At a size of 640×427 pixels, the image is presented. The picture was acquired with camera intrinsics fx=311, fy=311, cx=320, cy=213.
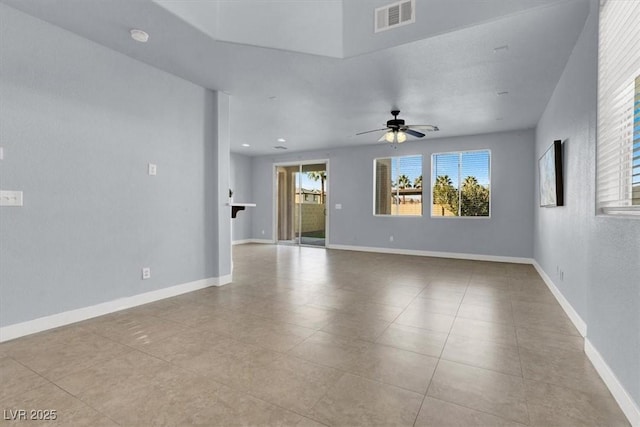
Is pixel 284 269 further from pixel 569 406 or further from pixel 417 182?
pixel 569 406

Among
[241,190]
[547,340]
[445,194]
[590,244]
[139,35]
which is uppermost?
[139,35]

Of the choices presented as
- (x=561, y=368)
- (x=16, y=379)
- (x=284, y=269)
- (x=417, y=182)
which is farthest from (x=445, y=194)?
(x=16, y=379)

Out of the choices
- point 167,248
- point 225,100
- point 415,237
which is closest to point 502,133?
point 415,237

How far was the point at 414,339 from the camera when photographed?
2615 mm

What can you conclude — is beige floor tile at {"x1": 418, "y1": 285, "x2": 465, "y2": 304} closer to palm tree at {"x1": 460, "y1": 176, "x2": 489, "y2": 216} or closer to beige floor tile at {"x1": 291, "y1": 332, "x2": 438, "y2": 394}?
beige floor tile at {"x1": 291, "y1": 332, "x2": 438, "y2": 394}

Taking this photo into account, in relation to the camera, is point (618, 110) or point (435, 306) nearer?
point (618, 110)

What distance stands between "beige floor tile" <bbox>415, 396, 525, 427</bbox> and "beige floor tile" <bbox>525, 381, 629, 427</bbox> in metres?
0.21

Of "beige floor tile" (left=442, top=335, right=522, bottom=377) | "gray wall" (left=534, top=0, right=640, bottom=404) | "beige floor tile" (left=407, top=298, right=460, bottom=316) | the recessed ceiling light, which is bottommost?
"beige floor tile" (left=442, top=335, right=522, bottom=377)

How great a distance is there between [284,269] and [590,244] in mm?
4306

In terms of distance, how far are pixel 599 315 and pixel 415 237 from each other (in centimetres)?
542

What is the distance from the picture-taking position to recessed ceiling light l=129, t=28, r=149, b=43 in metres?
2.89

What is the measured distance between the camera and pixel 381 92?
4.36 meters

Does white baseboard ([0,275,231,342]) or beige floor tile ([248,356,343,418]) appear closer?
beige floor tile ([248,356,343,418])

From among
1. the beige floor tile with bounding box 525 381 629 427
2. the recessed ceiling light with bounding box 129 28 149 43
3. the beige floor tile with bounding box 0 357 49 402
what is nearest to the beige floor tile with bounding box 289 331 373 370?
the beige floor tile with bounding box 525 381 629 427
